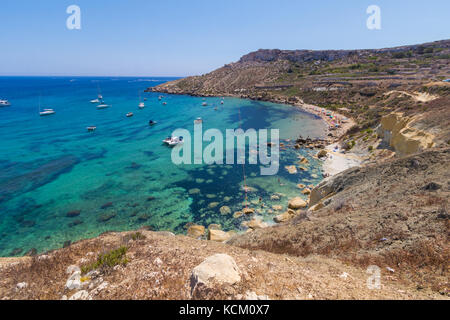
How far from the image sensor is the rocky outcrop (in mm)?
20130

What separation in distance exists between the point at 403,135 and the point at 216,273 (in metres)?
26.7

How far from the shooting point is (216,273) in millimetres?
6816

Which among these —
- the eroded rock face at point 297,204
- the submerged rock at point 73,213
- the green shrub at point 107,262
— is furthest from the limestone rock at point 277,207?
the submerged rock at point 73,213

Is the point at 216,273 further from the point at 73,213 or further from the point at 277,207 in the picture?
the point at 73,213

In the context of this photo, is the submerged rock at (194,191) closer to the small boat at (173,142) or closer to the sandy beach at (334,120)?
the small boat at (173,142)

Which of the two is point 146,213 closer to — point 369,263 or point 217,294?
point 217,294

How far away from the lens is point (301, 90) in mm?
96500

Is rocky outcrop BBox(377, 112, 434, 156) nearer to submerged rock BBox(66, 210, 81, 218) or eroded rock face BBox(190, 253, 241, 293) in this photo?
eroded rock face BBox(190, 253, 241, 293)

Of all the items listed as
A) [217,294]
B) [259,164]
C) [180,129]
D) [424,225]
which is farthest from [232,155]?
[217,294]

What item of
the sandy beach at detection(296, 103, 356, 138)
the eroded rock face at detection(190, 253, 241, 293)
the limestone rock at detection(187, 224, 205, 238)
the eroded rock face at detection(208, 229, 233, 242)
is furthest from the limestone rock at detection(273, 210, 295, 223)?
the sandy beach at detection(296, 103, 356, 138)

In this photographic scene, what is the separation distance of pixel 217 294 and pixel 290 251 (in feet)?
20.1

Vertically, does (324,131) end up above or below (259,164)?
above

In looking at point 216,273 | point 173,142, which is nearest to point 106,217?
point 216,273

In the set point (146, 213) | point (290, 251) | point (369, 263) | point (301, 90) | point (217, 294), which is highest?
point (301, 90)
